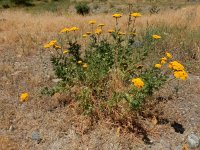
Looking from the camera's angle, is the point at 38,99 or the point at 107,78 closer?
the point at 107,78

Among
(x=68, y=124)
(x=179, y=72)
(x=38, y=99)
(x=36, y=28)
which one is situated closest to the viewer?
(x=179, y=72)

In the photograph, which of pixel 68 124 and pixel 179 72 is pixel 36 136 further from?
pixel 179 72

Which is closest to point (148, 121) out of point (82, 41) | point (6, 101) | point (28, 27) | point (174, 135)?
point (174, 135)

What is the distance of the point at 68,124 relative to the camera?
4.74m

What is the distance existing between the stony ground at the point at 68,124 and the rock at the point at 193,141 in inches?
2.9

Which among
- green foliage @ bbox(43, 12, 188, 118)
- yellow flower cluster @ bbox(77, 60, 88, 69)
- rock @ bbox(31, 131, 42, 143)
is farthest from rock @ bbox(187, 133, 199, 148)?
rock @ bbox(31, 131, 42, 143)

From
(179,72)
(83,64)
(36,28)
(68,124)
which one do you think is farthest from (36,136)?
(36,28)

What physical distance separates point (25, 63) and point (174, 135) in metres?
3.78

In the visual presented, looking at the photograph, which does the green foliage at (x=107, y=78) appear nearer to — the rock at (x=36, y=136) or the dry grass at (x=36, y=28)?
the rock at (x=36, y=136)

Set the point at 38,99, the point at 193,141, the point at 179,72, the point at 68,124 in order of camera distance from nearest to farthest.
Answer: the point at 179,72, the point at 193,141, the point at 68,124, the point at 38,99

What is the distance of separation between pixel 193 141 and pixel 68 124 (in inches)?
69.5

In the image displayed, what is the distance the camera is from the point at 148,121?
190 inches

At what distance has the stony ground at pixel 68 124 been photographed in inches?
175

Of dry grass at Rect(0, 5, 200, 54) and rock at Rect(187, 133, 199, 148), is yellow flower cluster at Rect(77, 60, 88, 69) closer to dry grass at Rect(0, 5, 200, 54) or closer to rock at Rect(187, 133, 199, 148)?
rock at Rect(187, 133, 199, 148)
